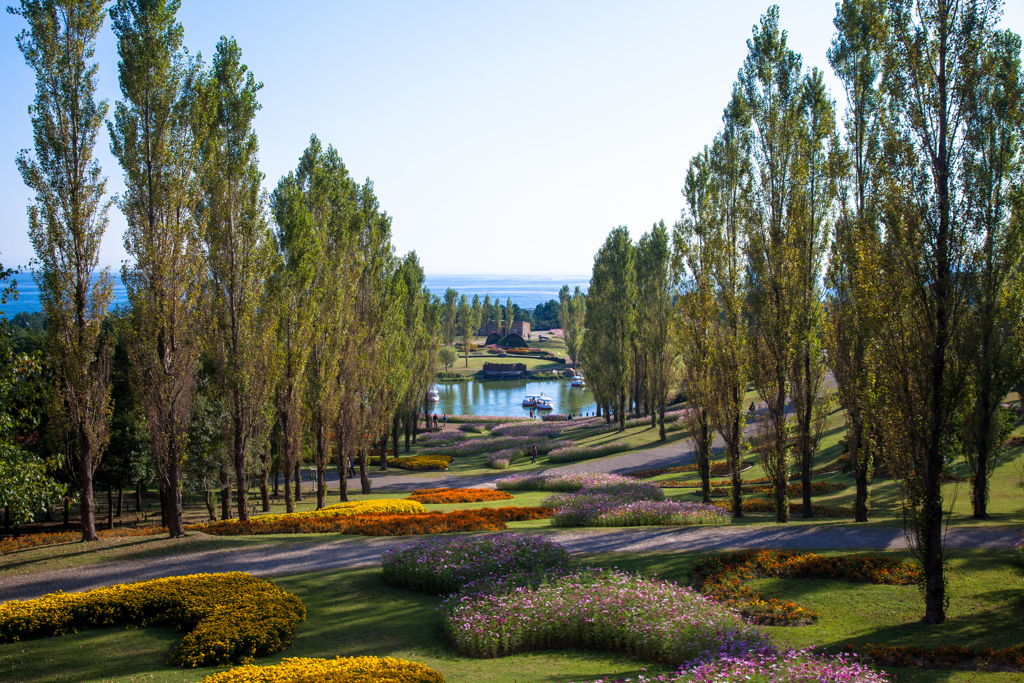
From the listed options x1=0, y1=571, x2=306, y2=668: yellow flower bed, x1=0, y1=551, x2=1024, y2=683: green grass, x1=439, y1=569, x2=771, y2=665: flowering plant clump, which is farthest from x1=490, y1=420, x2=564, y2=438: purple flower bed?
x1=0, y1=571, x2=306, y2=668: yellow flower bed

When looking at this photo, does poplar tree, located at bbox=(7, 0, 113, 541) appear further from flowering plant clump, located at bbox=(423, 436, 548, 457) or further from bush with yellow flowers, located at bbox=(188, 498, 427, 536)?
flowering plant clump, located at bbox=(423, 436, 548, 457)

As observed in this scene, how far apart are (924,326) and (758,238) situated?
847 cm

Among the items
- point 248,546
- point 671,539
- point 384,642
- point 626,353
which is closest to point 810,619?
point 671,539

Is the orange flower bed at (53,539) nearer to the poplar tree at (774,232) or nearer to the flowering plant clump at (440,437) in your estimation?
the poplar tree at (774,232)

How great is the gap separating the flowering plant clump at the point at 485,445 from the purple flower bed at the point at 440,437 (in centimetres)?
230

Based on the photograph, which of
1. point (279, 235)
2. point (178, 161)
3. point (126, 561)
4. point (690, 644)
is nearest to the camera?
point (690, 644)

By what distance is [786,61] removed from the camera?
19.2 metres

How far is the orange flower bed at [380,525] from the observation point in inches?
685

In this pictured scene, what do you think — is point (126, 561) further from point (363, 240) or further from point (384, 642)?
point (363, 240)

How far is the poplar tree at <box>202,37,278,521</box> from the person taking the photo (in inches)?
746

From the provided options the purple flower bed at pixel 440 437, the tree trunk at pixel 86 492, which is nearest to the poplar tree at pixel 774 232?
the tree trunk at pixel 86 492

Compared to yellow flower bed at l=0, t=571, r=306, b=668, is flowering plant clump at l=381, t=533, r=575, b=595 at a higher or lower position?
lower

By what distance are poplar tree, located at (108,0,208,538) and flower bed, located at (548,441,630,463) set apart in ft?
78.3

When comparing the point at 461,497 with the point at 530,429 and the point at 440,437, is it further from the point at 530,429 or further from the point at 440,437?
the point at 440,437
